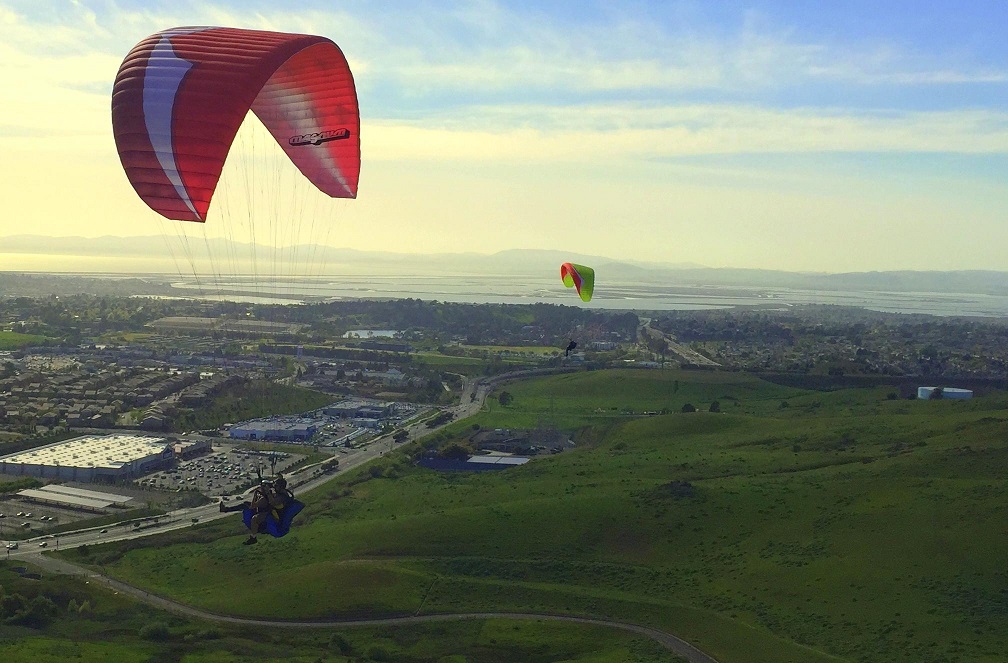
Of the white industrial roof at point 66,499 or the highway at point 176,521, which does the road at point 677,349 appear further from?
the white industrial roof at point 66,499

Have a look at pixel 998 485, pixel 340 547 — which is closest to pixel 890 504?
pixel 998 485

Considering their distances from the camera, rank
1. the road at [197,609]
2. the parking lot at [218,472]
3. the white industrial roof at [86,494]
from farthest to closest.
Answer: the parking lot at [218,472], the white industrial roof at [86,494], the road at [197,609]

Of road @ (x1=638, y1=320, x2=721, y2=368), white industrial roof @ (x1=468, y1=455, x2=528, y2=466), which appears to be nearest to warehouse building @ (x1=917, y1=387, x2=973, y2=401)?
road @ (x1=638, y1=320, x2=721, y2=368)

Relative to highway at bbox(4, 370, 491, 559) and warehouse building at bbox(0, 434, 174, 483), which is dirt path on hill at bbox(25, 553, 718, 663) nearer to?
highway at bbox(4, 370, 491, 559)

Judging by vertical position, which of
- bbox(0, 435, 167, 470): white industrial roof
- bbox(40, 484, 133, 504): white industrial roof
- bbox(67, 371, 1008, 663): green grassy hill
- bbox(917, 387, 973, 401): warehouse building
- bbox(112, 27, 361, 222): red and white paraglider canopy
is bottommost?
bbox(40, 484, 133, 504): white industrial roof

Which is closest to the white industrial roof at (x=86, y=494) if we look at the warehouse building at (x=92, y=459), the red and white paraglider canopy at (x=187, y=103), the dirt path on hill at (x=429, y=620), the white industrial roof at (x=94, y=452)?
the warehouse building at (x=92, y=459)

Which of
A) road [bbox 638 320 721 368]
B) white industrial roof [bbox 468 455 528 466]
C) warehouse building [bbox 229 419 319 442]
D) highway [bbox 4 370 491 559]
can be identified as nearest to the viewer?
highway [bbox 4 370 491 559]

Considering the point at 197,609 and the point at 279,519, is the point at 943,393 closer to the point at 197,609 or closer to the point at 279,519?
the point at 197,609
